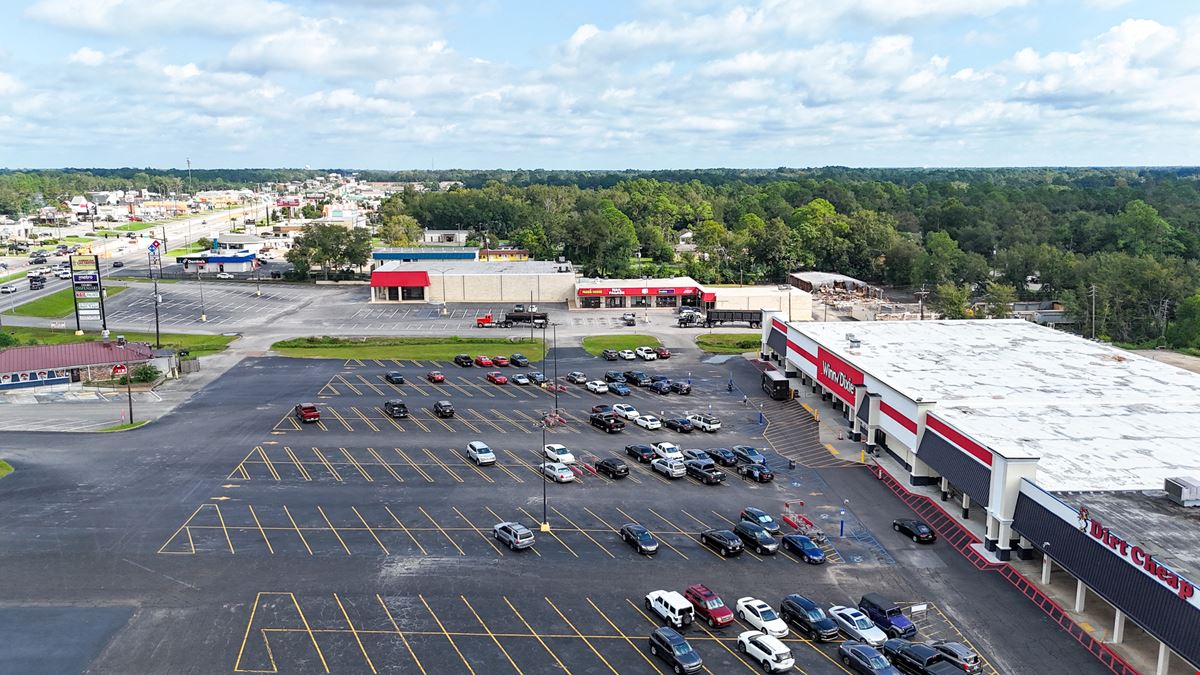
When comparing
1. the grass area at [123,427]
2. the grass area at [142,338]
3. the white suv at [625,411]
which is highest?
the grass area at [142,338]

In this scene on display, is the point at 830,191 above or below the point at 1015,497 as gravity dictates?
above

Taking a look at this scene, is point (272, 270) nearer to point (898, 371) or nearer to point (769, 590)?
point (898, 371)

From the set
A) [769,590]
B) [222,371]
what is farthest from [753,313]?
[769,590]

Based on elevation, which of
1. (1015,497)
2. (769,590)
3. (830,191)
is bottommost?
(769,590)

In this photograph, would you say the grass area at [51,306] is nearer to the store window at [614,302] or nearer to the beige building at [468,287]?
the beige building at [468,287]

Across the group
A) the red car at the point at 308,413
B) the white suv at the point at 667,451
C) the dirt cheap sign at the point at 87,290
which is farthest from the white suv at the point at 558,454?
the dirt cheap sign at the point at 87,290

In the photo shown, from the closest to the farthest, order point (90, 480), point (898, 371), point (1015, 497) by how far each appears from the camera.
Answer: point (1015, 497) → point (90, 480) → point (898, 371)
